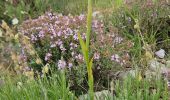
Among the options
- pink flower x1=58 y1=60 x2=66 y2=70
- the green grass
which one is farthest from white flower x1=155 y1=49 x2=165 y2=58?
pink flower x1=58 y1=60 x2=66 y2=70

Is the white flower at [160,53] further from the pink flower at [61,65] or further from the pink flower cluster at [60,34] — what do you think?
the pink flower at [61,65]

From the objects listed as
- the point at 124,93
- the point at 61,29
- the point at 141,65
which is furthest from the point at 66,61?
the point at 124,93

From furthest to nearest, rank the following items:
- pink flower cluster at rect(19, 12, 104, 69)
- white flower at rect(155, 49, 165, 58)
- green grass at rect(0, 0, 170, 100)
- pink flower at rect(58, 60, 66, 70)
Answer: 1. white flower at rect(155, 49, 165, 58)
2. pink flower cluster at rect(19, 12, 104, 69)
3. pink flower at rect(58, 60, 66, 70)
4. green grass at rect(0, 0, 170, 100)

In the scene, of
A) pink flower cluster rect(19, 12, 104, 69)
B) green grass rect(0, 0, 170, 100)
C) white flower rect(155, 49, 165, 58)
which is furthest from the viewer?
white flower rect(155, 49, 165, 58)

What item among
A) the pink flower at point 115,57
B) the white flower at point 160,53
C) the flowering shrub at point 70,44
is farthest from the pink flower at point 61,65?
the white flower at point 160,53

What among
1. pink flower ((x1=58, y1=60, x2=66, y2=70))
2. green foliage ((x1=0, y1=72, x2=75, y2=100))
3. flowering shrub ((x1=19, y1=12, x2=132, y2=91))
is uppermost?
flowering shrub ((x1=19, y1=12, x2=132, y2=91))

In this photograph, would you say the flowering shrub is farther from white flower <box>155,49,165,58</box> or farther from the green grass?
white flower <box>155,49,165,58</box>

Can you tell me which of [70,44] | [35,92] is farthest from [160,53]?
[35,92]

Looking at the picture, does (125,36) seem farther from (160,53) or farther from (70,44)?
(70,44)

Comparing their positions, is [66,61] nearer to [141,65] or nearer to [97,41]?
[97,41]

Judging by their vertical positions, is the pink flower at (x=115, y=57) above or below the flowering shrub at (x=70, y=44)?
below

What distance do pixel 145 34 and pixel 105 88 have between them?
0.99m

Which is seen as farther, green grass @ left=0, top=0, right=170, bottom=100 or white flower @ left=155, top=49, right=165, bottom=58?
white flower @ left=155, top=49, right=165, bottom=58

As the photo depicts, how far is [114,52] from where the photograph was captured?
3.49 meters
